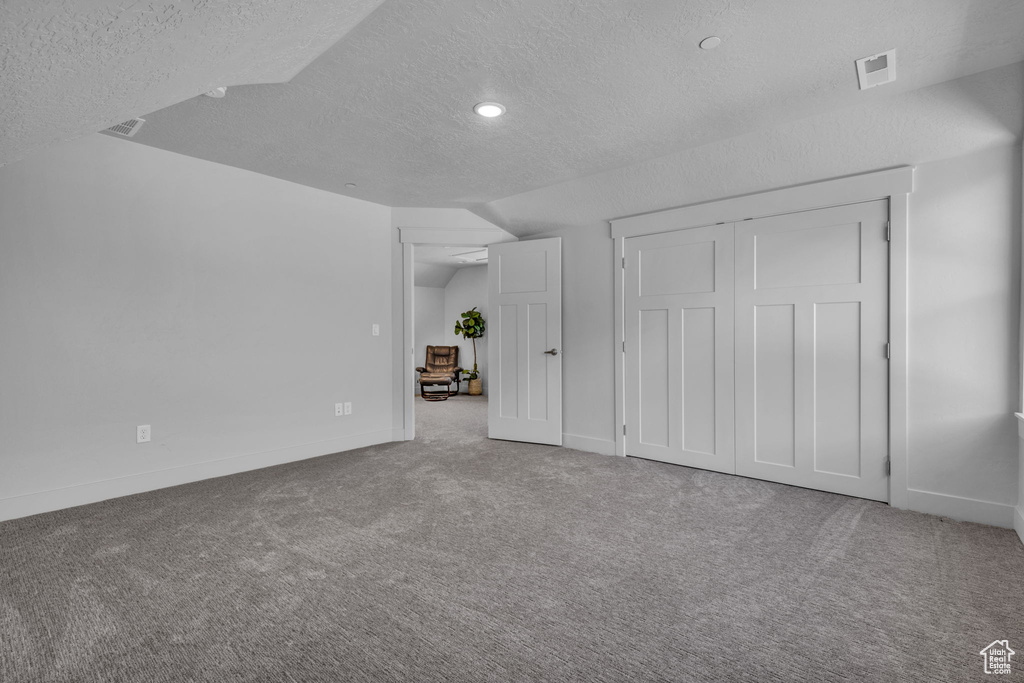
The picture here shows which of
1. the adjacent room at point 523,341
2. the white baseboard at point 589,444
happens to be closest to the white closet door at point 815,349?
the adjacent room at point 523,341

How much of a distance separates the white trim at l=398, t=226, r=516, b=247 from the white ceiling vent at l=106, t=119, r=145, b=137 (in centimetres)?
217

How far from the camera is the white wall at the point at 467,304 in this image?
913 cm

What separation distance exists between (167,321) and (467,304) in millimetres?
6199

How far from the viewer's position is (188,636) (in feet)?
5.49

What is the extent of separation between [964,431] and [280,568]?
144 inches

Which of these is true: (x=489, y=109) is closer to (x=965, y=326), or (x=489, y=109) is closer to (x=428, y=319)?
(x=965, y=326)

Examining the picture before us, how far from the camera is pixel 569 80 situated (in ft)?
7.83

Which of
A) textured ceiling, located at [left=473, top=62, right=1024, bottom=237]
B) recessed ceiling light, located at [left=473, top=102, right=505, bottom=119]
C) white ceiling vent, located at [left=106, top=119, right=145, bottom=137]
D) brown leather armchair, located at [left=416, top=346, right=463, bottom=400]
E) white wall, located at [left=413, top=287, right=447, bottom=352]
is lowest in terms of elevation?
brown leather armchair, located at [left=416, top=346, right=463, bottom=400]

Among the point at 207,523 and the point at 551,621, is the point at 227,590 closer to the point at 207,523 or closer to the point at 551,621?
the point at 207,523

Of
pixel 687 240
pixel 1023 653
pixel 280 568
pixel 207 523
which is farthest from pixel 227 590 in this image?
pixel 687 240

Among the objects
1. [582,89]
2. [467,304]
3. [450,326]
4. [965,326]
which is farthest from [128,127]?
[450,326]

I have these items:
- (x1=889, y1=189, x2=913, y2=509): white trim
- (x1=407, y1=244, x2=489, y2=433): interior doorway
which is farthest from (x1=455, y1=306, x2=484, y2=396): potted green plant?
(x1=889, y1=189, x2=913, y2=509): white trim

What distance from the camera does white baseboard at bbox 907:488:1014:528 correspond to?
260 centimetres

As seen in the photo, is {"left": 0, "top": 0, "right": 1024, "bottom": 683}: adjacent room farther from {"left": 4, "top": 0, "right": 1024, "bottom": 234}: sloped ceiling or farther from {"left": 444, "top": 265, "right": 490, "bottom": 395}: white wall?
{"left": 444, "top": 265, "right": 490, "bottom": 395}: white wall
